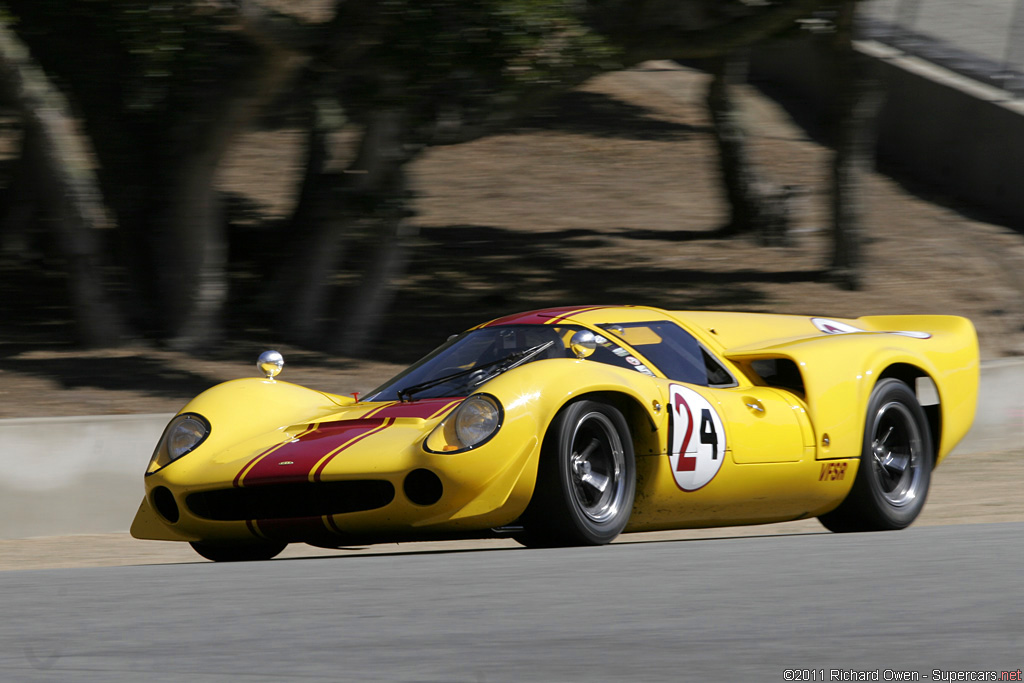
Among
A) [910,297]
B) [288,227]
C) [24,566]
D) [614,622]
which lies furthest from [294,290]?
[614,622]

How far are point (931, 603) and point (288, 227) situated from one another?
451 inches

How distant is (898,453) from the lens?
23.2 ft

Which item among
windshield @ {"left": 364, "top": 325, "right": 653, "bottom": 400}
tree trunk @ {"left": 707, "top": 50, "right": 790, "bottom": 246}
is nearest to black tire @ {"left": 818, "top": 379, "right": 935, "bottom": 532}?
windshield @ {"left": 364, "top": 325, "right": 653, "bottom": 400}

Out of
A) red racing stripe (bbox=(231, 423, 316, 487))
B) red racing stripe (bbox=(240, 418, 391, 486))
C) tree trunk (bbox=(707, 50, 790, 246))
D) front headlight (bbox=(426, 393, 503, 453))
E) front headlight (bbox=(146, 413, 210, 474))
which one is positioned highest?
front headlight (bbox=(426, 393, 503, 453))

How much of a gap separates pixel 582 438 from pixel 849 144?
1155 centimetres

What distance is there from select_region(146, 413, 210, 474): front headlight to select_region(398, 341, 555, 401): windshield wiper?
3.05 feet

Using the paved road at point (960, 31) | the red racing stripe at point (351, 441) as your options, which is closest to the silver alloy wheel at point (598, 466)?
the red racing stripe at point (351, 441)

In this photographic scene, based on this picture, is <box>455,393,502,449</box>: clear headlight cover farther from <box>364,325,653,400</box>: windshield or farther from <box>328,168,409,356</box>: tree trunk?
<box>328,168,409,356</box>: tree trunk

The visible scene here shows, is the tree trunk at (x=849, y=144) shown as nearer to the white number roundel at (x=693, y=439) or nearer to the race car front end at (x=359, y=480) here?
the white number roundel at (x=693, y=439)

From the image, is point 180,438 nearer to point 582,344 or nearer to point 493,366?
point 493,366

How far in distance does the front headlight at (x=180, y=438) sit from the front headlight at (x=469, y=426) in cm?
127

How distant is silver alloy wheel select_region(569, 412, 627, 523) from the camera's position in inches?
223

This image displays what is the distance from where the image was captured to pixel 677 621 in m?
3.29

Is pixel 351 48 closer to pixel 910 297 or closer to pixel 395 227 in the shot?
pixel 395 227
